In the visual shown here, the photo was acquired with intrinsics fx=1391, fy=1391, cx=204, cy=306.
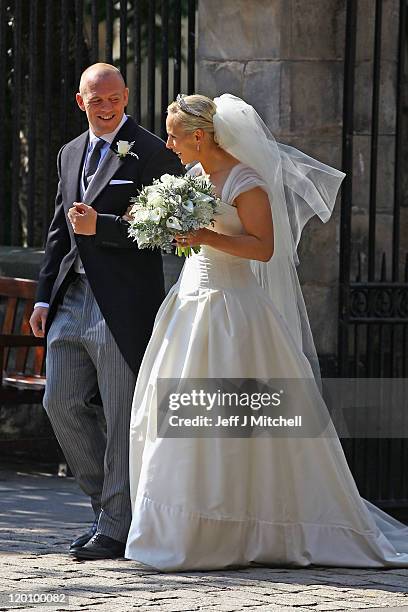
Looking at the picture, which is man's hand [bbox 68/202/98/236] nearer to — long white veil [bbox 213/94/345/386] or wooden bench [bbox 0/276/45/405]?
long white veil [bbox 213/94/345/386]

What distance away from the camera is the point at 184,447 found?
5.48 meters

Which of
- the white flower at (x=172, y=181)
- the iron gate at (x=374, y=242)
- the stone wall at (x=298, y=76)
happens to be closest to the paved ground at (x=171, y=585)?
the white flower at (x=172, y=181)

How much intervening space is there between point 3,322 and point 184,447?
3.62m

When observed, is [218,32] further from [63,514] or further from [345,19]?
[63,514]

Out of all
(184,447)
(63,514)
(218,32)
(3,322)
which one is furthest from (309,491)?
(3,322)

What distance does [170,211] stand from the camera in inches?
214

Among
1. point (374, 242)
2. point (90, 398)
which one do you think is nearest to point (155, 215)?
point (90, 398)

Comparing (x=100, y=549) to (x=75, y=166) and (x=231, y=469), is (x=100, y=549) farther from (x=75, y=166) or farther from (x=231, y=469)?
(x=75, y=166)

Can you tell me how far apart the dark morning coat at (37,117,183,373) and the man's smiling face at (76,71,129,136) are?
0.08 meters

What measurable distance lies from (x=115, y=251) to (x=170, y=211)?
18.1 inches

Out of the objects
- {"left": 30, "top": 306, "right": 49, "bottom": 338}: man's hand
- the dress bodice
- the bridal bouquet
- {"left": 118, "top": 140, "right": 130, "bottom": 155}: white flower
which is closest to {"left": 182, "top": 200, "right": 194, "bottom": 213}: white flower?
the bridal bouquet

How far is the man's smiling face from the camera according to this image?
5785mm

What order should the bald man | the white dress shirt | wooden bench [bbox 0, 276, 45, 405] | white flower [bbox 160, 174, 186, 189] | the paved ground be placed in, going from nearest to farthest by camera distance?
the paved ground → white flower [bbox 160, 174, 186, 189] → the bald man → the white dress shirt → wooden bench [bbox 0, 276, 45, 405]

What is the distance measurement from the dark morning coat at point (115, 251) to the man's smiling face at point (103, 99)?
0.27 feet
